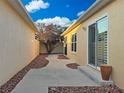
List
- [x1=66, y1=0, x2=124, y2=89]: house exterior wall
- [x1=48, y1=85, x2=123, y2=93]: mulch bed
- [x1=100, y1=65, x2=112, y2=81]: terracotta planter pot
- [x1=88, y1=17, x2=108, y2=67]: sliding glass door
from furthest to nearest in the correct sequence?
[x1=88, y1=17, x2=108, y2=67]: sliding glass door, [x1=100, y1=65, x2=112, y2=81]: terracotta planter pot, [x1=66, y1=0, x2=124, y2=89]: house exterior wall, [x1=48, y1=85, x2=123, y2=93]: mulch bed

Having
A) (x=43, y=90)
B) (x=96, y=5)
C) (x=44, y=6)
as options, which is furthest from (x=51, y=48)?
(x=43, y=90)

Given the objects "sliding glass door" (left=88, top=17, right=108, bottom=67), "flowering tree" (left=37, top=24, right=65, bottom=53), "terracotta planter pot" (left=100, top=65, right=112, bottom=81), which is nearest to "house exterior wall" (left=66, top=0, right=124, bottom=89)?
"terracotta planter pot" (left=100, top=65, right=112, bottom=81)

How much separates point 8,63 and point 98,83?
347cm

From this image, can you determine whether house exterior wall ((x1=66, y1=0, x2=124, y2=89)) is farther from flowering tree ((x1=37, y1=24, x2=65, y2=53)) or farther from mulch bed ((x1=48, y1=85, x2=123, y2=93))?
flowering tree ((x1=37, y1=24, x2=65, y2=53))

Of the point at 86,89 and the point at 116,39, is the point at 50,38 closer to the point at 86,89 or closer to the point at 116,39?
the point at 116,39

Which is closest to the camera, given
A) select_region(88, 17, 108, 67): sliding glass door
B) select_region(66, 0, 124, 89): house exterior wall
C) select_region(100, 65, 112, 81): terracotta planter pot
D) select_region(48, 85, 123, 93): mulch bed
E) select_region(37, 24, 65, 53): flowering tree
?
select_region(48, 85, 123, 93): mulch bed

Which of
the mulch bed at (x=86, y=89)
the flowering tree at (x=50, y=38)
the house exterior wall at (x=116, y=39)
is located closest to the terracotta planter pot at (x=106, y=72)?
the house exterior wall at (x=116, y=39)

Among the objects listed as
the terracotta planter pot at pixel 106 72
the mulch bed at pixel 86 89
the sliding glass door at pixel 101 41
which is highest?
the sliding glass door at pixel 101 41

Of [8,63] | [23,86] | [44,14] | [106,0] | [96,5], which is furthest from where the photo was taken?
[44,14]

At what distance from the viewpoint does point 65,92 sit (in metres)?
6.82

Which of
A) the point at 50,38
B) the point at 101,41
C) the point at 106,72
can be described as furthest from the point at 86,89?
the point at 50,38

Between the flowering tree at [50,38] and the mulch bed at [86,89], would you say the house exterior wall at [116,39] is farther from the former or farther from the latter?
the flowering tree at [50,38]

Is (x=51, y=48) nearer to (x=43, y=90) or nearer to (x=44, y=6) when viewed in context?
(x=44, y=6)

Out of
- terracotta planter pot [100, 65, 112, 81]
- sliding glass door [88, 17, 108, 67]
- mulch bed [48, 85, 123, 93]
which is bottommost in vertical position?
mulch bed [48, 85, 123, 93]
